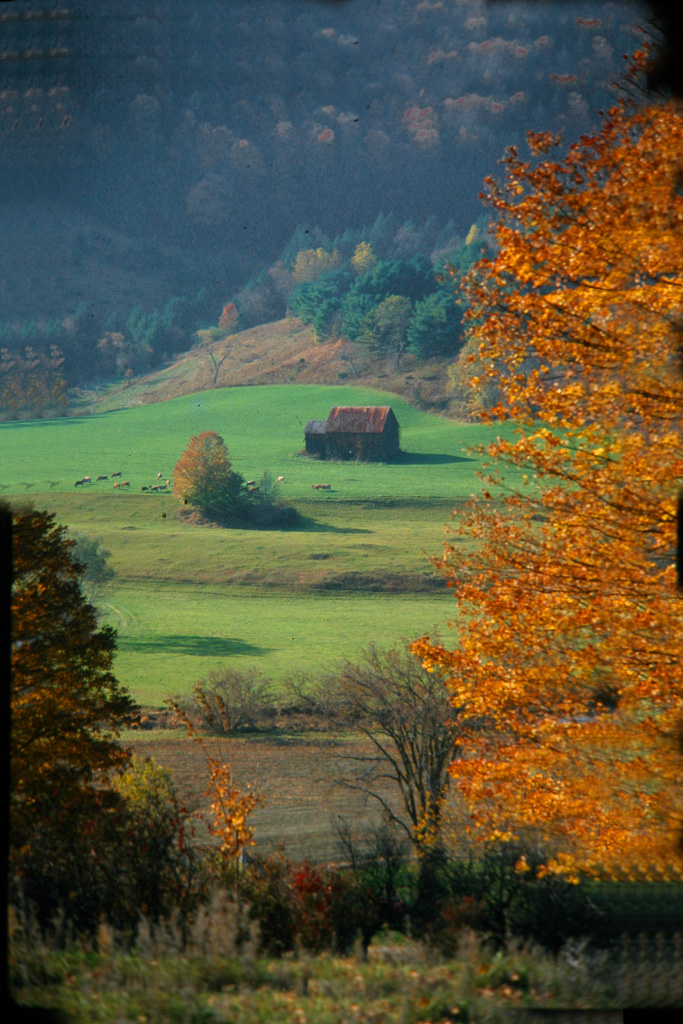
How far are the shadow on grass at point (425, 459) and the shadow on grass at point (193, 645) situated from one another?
2662mm

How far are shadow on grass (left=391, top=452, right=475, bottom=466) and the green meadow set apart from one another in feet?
0.05

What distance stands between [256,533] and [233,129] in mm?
4235

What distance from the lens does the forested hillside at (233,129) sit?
6.96 metres

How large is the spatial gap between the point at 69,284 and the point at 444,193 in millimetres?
3997

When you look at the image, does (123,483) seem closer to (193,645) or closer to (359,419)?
(193,645)

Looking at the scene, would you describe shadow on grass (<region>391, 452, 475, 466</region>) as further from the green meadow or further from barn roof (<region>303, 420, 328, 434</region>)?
barn roof (<region>303, 420, 328, 434</region>)

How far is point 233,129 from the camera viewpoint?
781 cm

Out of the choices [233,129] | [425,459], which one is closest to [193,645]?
[425,459]

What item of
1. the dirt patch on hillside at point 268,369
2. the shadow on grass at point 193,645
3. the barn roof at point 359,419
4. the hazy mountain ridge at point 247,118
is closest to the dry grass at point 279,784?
the shadow on grass at point 193,645

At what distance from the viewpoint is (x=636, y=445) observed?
591 centimetres

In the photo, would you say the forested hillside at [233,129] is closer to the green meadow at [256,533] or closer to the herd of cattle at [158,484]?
the green meadow at [256,533]

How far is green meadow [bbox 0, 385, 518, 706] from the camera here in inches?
324

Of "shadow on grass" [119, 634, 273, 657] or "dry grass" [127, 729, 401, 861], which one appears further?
"shadow on grass" [119, 634, 273, 657]

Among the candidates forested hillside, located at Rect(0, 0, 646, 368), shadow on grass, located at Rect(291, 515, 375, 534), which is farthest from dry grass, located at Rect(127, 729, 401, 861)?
forested hillside, located at Rect(0, 0, 646, 368)
